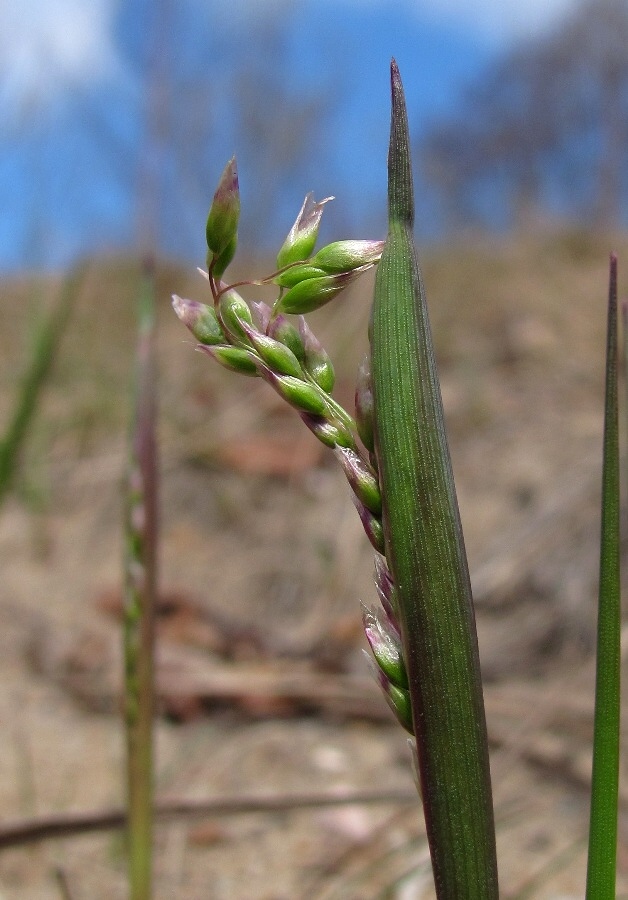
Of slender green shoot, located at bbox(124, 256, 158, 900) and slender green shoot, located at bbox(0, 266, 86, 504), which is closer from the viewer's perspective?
slender green shoot, located at bbox(124, 256, 158, 900)

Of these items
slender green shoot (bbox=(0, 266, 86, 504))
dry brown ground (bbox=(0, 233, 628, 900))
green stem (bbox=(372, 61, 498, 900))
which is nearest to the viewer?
green stem (bbox=(372, 61, 498, 900))

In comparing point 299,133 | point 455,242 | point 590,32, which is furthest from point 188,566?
point 590,32

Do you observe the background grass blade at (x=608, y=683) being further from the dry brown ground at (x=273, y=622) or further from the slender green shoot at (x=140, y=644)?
the slender green shoot at (x=140, y=644)

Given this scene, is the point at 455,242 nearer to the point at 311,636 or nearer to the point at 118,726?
the point at 311,636

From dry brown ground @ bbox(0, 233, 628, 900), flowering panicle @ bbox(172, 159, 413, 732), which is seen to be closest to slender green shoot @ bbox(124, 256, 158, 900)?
dry brown ground @ bbox(0, 233, 628, 900)

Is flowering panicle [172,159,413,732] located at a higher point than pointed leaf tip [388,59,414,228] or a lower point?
lower

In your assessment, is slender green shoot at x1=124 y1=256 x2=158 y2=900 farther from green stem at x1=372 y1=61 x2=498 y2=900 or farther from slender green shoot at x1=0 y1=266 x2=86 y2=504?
green stem at x1=372 y1=61 x2=498 y2=900

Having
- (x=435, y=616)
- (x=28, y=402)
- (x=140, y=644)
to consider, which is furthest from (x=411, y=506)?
(x=28, y=402)

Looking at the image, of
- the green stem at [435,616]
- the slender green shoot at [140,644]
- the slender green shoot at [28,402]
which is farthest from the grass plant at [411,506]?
the slender green shoot at [28,402]
